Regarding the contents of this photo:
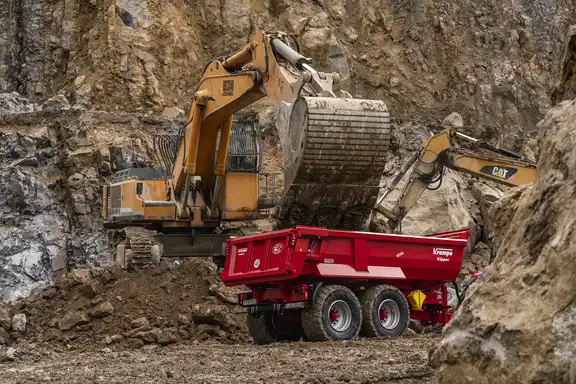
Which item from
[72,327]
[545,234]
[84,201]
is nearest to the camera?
[545,234]

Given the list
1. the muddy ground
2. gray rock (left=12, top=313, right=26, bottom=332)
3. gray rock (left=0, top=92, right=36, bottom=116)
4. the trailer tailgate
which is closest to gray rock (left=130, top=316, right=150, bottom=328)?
the muddy ground

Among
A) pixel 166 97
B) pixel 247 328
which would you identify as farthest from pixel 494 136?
pixel 247 328

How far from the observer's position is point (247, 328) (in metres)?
13.9

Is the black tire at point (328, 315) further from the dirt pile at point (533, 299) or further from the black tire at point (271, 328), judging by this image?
the dirt pile at point (533, 299)

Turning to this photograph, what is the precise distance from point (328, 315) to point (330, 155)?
1922 mm

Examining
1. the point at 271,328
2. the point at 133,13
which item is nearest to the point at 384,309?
the point at 271,328

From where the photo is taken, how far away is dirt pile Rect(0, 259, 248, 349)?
13195 millimetres

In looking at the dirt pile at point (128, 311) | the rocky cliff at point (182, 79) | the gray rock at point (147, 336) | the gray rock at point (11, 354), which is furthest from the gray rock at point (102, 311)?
the rocky cliff at point (182, 79)

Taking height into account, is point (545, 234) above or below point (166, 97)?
below

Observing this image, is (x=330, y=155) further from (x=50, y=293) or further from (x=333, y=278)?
(x=50, y=293)

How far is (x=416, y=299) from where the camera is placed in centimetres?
1344

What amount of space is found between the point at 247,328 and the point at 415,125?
14123 millimetres

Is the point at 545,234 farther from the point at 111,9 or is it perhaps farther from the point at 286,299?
the point at 111,9

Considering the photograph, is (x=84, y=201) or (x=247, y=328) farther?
(x=84, y=201)
